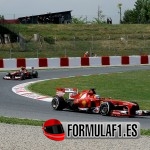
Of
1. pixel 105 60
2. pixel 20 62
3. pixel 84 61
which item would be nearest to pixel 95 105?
pixel 20 62

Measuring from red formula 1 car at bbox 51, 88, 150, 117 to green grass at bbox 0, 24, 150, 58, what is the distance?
2027 cm

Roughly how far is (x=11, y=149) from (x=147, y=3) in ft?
301

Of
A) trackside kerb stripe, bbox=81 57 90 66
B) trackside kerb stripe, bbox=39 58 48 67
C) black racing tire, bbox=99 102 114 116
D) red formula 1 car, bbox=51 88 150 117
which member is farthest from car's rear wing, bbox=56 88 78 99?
trackside kerb stripe, bbox=81 57 90 66

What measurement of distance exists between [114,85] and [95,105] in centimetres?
681

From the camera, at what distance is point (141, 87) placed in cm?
1945

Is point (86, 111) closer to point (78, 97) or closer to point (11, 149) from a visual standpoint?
point (78, 97)

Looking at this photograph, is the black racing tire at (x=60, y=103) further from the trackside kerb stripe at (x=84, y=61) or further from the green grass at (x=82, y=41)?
the green grass at (x=82, y=41)

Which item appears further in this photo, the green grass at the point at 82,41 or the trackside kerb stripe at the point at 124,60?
the green grass at the point at 82,41

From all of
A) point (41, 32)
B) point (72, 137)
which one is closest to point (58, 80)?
point (72, 137)

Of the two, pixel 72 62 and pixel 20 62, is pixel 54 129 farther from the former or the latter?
pixel 72 62

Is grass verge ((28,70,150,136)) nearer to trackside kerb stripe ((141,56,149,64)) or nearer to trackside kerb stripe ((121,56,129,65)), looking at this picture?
trackside kerb stripe ((121,56,129,65))

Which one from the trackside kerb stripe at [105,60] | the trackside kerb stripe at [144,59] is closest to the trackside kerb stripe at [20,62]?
the trackside kerb stripe at [105,60]

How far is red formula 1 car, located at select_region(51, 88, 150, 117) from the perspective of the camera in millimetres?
12766

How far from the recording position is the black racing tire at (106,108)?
42.2ft
